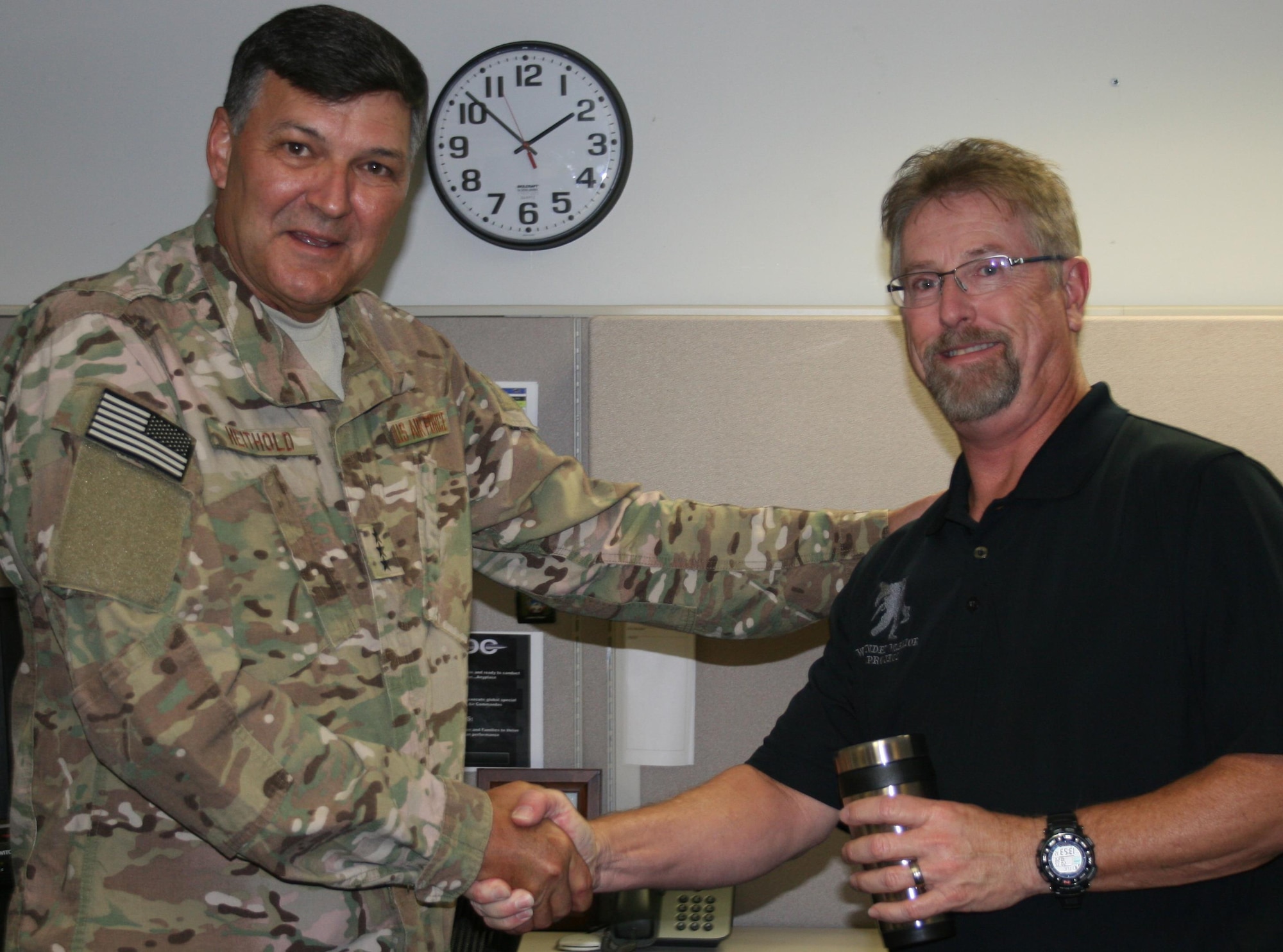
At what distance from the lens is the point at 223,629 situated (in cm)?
147

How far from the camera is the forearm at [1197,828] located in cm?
123

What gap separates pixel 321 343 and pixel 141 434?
1.29 feet

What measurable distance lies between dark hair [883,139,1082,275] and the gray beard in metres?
0.15

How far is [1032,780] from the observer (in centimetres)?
135

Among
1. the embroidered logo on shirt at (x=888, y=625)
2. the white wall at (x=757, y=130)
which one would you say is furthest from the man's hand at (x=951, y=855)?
the white wall at (x=757, y=130)

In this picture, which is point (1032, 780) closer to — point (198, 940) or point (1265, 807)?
point (1265, 807)

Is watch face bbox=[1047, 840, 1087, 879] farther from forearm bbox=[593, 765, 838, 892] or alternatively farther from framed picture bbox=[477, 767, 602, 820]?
framed picture bbox=[477, 767, 602, 820]

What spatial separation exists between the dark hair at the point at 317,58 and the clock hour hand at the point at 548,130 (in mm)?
906

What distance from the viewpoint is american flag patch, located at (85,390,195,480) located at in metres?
1.39

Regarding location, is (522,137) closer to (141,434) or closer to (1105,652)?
(141,434)

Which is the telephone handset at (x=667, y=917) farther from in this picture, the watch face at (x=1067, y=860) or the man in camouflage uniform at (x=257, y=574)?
the watch face at (x=1067, y=860)

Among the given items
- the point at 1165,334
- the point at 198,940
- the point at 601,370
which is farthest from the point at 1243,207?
the point at 198,940

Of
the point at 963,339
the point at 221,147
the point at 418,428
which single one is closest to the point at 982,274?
the point at 963,339

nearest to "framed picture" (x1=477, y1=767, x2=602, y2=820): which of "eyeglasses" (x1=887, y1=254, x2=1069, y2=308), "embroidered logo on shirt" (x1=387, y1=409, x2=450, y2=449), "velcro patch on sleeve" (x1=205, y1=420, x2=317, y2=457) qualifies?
"embroidered logo on shirt" (x1=387, y1=409, x2=450, y2=449)
